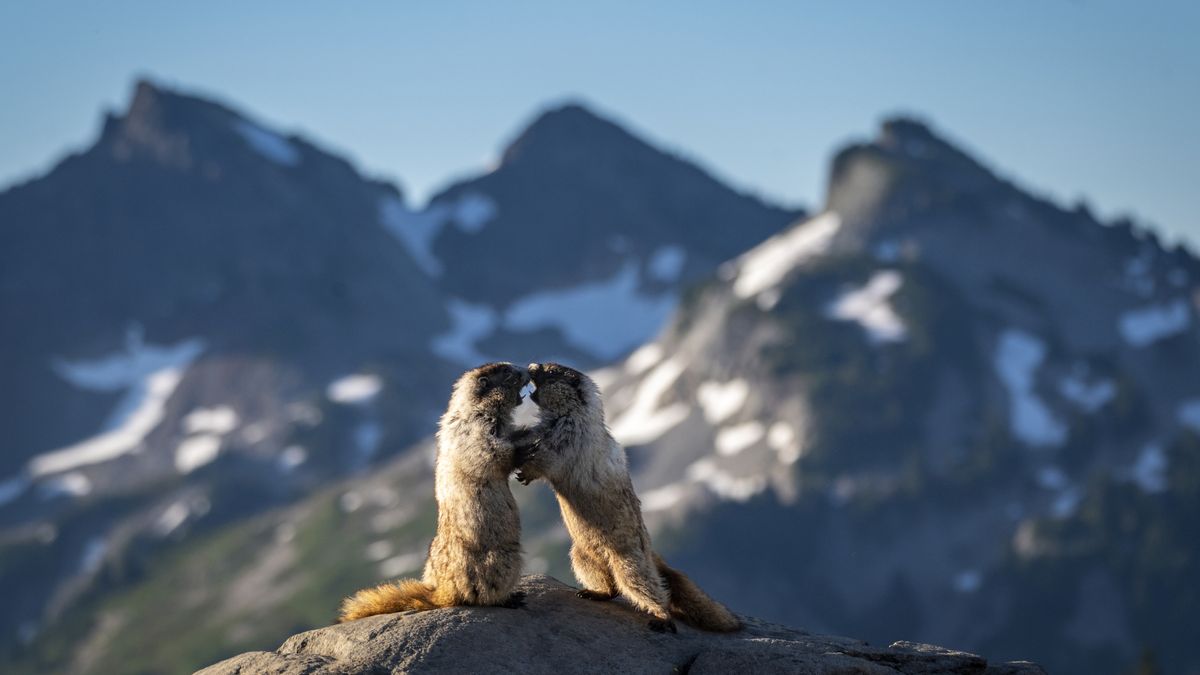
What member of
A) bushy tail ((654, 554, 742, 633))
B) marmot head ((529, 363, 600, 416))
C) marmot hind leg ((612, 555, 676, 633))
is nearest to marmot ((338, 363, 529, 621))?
marmot head ((529, 363, 600, 416))

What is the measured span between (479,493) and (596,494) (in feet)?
6.16

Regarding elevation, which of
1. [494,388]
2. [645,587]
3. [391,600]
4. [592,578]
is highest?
[494,388]

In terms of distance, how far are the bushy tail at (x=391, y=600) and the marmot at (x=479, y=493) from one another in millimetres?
474

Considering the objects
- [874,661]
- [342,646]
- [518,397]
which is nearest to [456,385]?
[518,397]

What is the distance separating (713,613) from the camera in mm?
25453

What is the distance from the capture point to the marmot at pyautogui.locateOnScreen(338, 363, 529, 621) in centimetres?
2380

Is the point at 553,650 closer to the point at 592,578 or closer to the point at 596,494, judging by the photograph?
the point at 592,578

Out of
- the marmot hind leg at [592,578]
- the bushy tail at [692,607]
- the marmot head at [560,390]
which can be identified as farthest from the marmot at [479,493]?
the bushy tail at [692,607]

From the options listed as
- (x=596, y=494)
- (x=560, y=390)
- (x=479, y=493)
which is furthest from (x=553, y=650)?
(x=560, y=390)

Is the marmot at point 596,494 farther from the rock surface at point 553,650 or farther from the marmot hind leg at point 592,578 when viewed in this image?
the rock surface at point 553,650

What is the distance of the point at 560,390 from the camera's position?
79.3 feet

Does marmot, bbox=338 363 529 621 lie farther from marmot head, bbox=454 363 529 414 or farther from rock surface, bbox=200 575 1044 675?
rock surface, bbox=200 575 1044 675

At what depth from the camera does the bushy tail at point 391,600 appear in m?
25.3

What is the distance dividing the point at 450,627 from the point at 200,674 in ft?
14.1
